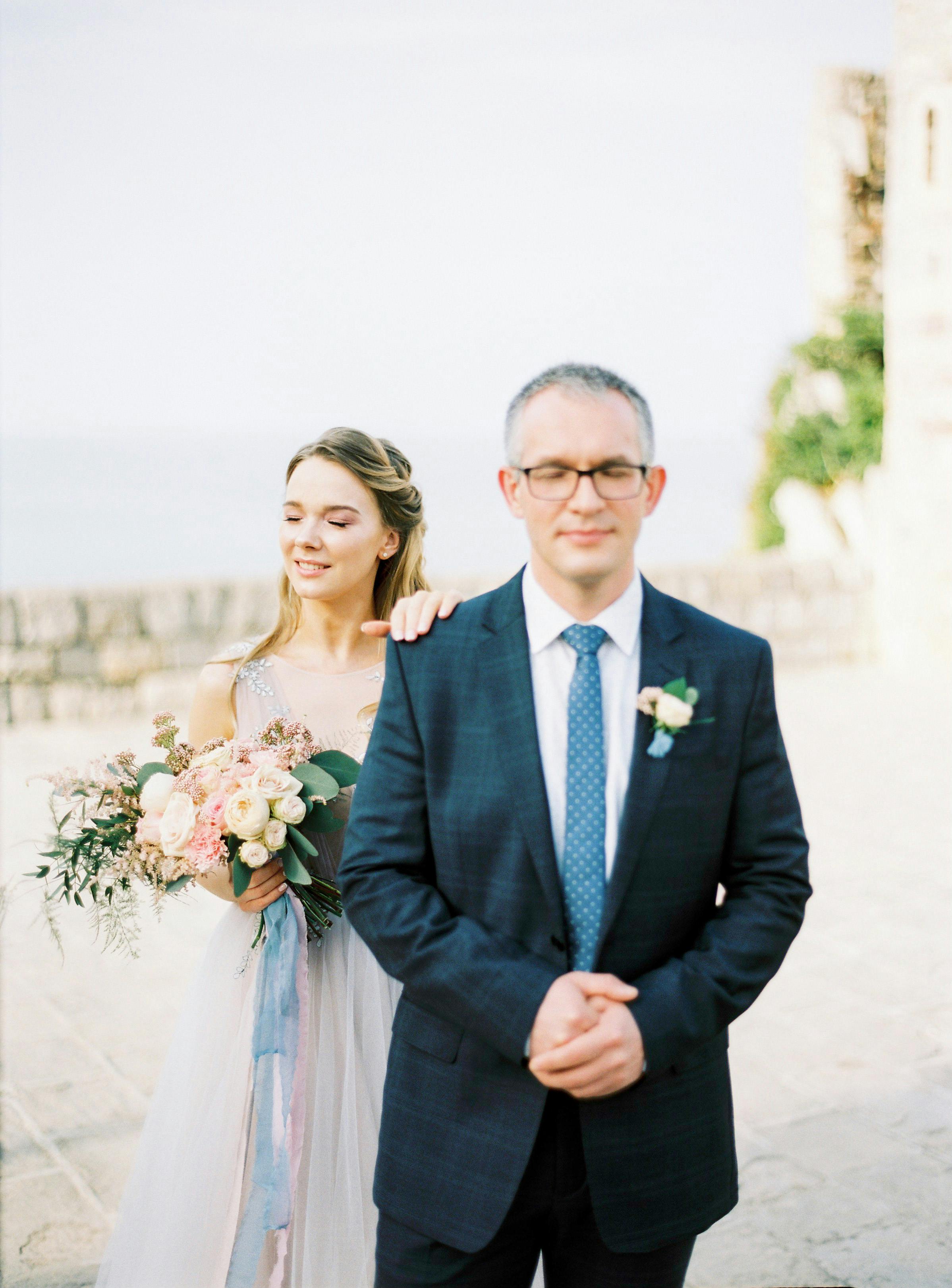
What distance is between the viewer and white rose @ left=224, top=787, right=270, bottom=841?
2.16m

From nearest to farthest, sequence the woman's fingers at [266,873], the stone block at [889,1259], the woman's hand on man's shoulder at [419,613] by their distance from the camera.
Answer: the woman's hand on man's shoulder at [419,613]
the woman's fingers at [266,873]
the stone block at [889,1259]

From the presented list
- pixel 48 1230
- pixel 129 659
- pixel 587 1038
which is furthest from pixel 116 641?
pixel 587 1038

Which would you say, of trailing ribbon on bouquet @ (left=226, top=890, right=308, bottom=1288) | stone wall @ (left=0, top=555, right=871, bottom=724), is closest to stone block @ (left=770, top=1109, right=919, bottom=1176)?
trailing ribbon on bouquet @ (left=226, top=890, right=308, bottom=1288)

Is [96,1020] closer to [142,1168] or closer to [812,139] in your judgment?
[142,1168]

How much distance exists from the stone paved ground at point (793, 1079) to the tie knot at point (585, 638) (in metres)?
2.08

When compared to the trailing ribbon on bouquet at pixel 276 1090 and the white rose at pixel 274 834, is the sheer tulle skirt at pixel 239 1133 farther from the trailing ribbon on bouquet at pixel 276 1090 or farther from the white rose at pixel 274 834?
the white rose at pixel 274 834

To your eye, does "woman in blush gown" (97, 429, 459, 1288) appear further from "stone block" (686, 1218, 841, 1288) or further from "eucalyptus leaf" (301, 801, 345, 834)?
"stone block" (686, 1218, 841, 1288)

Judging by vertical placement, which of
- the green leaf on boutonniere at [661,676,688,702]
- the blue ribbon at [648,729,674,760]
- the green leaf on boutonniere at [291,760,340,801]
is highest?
the green leaf on boutonniere at [661,676,688,702]

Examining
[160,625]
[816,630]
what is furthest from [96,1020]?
[816,630]

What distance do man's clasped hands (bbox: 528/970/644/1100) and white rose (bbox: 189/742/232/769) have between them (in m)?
0.91

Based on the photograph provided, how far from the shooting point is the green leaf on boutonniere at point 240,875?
2244 mm

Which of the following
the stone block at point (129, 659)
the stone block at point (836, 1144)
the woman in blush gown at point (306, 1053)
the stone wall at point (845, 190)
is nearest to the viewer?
the woman in blush gown at point (306, 1053)

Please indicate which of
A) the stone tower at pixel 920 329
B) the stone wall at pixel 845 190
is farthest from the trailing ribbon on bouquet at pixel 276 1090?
the stone wall at pixel 845 190

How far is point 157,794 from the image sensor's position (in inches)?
Answer: 88.4
